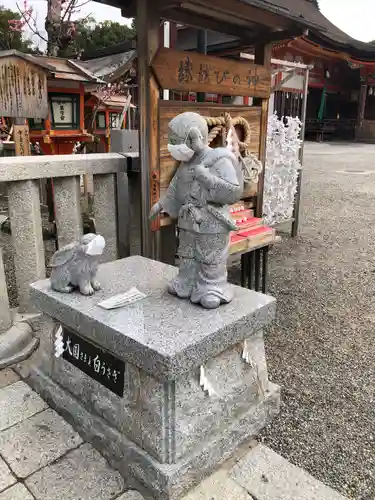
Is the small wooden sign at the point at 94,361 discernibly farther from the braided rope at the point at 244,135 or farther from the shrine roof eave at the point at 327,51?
the shrine roof eave at the point at 327,51

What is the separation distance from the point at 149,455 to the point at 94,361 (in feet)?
1.83

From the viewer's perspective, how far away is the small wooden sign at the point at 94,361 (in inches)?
85.0

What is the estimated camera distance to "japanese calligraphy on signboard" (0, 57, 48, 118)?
4.45 metres

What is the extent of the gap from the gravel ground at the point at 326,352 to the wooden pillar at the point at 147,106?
Answer: 62.0 inches

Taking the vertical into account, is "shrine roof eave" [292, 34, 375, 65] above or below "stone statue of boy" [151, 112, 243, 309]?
above

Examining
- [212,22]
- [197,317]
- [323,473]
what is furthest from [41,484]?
[212,22]

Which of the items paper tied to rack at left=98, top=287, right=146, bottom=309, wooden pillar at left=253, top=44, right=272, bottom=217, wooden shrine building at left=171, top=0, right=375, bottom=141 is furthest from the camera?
wooden shrine building at left=171, top=0, right=375, bottom=141

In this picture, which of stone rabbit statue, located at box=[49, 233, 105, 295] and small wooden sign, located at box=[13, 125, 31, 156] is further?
small wooden sign, located at box=[13, 125, 31, 156]

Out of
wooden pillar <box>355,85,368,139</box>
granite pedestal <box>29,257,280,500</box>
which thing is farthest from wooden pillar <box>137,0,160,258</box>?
wooden pillar <box>355,85,368,139</box>

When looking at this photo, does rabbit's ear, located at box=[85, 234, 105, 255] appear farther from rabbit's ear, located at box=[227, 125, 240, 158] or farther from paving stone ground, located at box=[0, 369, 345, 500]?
rabbit's ear, located at box=[227, 125, 240, 158]

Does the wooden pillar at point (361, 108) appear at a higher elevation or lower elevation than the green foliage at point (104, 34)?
lower

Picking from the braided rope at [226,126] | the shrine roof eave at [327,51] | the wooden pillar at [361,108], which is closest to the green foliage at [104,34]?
the shrine roof eave at [327,51]

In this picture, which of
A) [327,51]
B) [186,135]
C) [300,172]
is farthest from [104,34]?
[186,135]

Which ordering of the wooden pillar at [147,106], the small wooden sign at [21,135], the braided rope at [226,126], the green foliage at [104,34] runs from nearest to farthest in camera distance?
the wooden pillar at [147,106] < the braided rope at [226,126] < the small wooden sign at [21,135] < the green foliage at [104,34]
